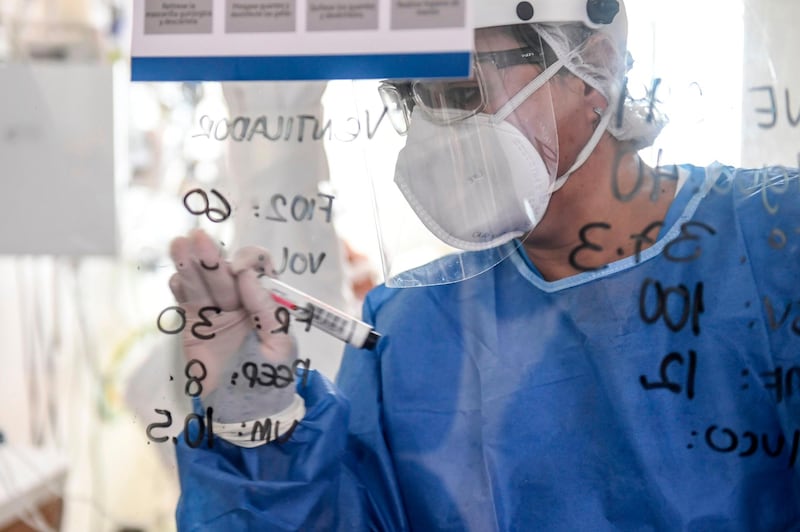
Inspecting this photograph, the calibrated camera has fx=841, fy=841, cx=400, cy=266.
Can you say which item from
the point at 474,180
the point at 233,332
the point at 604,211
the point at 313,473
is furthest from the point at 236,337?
the point at 604,211

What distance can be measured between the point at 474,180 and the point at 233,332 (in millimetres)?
308

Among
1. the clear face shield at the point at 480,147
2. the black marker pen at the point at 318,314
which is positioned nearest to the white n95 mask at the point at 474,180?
the clear face shield at the point at 480,147

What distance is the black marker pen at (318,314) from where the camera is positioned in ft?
3.01

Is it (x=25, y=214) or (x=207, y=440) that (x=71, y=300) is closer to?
(x=25, y=214)

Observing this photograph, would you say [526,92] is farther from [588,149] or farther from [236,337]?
[236,337]

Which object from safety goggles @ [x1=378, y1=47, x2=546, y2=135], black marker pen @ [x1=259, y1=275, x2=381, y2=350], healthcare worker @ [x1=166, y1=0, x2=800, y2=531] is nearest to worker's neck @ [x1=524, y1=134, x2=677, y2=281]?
healthcare worker @ [x1=166, y1=0, x2=800, y2=531]

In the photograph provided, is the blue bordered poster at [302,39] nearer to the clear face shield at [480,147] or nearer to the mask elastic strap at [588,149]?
the clear face shield at [480,147]

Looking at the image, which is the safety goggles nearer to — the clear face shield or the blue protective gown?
the clear face shield

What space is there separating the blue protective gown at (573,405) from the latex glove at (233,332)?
1.7 inches

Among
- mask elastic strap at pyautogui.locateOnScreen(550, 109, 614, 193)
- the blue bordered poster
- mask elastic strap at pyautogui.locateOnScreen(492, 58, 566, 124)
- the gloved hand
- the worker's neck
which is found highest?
the blue bordered poster

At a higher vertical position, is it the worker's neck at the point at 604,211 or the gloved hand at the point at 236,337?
the worker's neck at the point at 604,211

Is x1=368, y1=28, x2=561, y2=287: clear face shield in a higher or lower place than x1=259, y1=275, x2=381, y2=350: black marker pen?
higher

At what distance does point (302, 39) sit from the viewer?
858mm

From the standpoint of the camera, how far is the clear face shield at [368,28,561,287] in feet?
2.91
